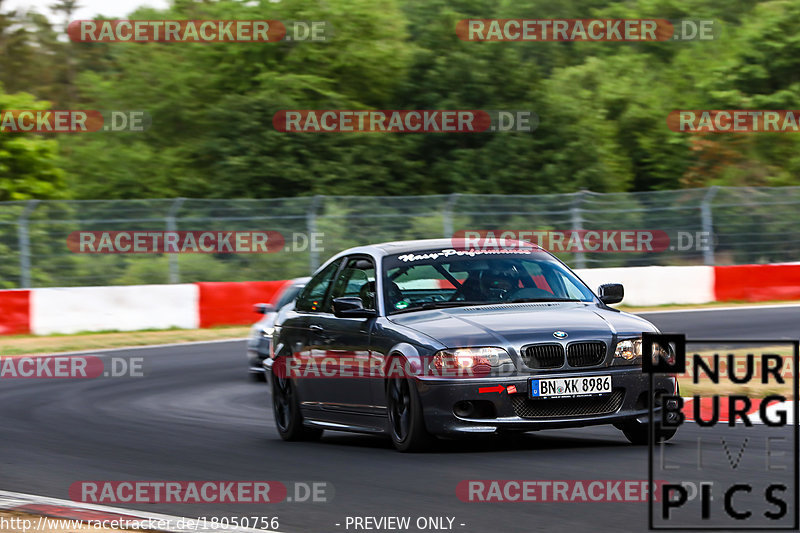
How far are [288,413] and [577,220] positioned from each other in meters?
15.0

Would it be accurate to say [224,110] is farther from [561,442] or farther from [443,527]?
[443,527]

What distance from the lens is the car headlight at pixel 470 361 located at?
831cm

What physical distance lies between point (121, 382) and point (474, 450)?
8326 millimetres

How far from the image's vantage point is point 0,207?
22484mm

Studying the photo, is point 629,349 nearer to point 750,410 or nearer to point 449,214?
point 750,410

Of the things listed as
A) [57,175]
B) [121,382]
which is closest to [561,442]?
[121,382]

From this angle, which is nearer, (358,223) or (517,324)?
(517,324)

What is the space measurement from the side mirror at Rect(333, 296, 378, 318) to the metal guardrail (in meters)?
14.1

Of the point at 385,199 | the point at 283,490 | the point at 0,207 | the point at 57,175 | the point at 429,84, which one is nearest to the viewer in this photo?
the point at 283,490

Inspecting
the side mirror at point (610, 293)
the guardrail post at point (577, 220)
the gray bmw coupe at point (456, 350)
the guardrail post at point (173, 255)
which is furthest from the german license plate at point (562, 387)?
the guardrail post at point (577, 220)

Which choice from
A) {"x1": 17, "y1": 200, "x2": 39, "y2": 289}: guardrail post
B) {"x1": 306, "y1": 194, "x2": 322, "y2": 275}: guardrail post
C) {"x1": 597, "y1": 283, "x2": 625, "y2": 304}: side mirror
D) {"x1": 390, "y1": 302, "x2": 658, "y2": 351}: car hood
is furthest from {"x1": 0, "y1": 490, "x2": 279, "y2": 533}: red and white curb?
{"x1": 306, "y1": 194, "x2": 322, "y2": 275}: guardrail post

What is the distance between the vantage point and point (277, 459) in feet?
29.7

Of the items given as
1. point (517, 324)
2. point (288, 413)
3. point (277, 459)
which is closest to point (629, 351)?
point (517, 324)

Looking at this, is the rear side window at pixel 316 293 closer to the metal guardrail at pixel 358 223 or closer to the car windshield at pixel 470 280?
the car windshield at pixel 470 280
